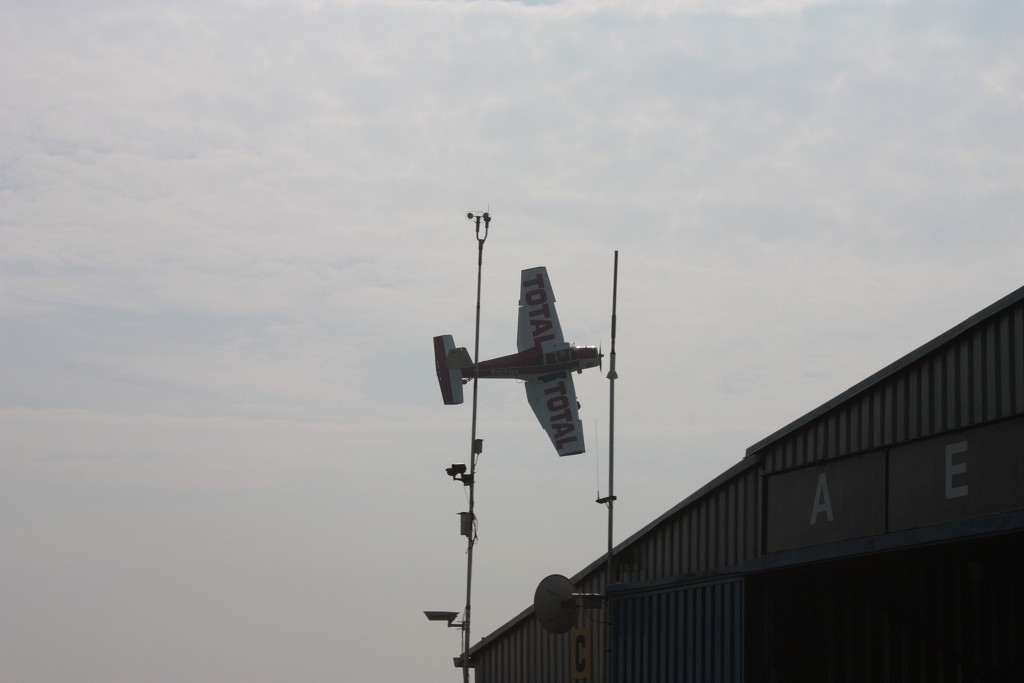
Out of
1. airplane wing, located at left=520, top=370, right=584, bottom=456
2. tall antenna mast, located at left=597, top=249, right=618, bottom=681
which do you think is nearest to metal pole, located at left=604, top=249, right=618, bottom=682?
tall antenna mast, located at left=597, top=249, right=618, bottom=681

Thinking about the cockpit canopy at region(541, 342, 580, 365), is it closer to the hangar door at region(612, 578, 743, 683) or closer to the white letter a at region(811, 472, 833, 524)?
the hangar door at region(612, 578, 743, 683)

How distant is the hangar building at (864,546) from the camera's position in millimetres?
16547

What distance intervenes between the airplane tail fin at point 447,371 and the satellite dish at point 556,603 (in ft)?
98.5

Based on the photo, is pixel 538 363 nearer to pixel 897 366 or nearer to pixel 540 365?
pixel 540 365

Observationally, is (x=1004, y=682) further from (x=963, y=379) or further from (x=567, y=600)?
(x=567, y=600)

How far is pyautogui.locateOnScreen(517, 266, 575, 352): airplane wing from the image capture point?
54.2 m

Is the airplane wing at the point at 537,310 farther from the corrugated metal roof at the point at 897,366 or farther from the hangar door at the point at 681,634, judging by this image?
the corrugated metal roof at the point at 897,366

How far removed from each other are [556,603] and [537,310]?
99.7 ft

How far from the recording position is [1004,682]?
1844 centimetres

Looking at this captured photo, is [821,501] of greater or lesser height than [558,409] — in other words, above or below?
below

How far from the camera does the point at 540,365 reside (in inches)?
2135

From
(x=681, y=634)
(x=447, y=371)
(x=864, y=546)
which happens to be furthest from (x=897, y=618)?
(x=447, y=371)

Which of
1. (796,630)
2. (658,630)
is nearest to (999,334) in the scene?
(796,630)

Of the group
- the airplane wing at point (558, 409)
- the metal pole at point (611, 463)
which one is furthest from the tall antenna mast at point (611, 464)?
the airplane wing at point (558, 409)
